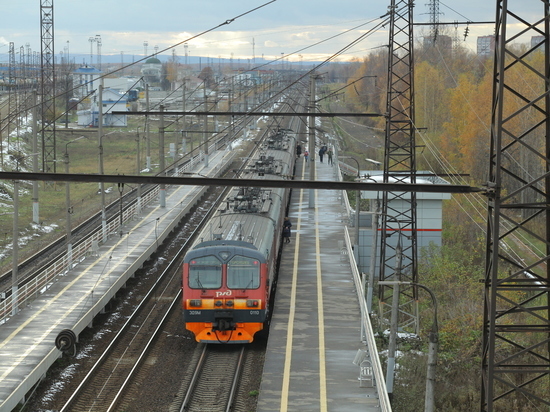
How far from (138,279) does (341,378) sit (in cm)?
1250

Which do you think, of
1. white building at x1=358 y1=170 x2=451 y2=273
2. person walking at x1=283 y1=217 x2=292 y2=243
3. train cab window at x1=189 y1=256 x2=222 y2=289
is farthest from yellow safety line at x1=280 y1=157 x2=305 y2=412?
white building at x1=358 y1=170 x2=451 y2=273

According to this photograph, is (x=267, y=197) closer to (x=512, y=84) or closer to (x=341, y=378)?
(x=341, y=378)

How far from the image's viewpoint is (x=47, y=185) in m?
47.7

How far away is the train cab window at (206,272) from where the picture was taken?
60.1 ft

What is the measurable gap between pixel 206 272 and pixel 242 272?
2.82 ft

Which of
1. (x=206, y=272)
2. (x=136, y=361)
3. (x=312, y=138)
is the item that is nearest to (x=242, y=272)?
(x=206, y=272)

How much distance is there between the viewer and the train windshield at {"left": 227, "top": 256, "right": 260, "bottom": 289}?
60.1 ft

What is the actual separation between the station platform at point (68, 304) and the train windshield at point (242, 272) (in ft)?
14.2

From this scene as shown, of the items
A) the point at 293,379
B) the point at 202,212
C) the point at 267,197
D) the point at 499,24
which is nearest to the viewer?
the point at 499,24

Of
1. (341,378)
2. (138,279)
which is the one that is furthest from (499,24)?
(138,279)

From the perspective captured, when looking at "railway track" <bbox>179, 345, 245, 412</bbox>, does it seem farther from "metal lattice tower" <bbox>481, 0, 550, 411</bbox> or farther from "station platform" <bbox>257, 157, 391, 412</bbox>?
"metal lattice tower" <bbox>481, 0, 550, 411</bbox>

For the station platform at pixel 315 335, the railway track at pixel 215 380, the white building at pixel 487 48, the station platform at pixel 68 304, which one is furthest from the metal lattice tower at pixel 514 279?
the white building at pixel 487 48

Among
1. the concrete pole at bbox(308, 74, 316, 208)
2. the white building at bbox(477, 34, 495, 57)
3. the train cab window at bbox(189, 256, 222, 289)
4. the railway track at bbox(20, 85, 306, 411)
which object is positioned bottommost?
the railway track at bbox(20, 85, 306, 411)

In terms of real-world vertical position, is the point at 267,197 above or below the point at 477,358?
above
